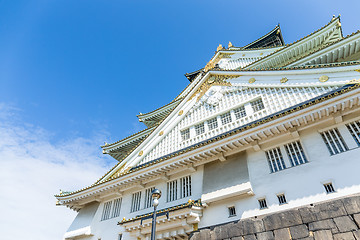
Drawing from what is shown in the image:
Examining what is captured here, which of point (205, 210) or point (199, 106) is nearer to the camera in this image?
point (205, 210)

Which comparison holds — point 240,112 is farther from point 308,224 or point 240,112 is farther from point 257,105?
point 308,224

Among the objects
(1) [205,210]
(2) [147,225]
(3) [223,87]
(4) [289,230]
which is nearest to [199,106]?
(3) [223,87]

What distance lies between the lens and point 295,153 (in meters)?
10.4

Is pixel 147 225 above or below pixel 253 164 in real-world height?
below

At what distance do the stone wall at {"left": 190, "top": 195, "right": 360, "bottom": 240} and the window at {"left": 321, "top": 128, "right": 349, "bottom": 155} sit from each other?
234 cm

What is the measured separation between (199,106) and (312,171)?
880 cm

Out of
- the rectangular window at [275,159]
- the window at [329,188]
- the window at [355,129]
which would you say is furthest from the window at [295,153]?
the window at [355,129]

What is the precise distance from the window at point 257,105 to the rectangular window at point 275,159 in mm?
2966

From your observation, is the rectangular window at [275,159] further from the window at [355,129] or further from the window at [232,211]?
the window at [355,129]

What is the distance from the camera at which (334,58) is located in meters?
14.0

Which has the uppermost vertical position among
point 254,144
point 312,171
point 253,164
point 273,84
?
point 273,84

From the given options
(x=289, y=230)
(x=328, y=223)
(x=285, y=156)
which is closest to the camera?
(x=328, y=223)

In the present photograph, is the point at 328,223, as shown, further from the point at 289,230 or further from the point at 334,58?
the point at 334,58

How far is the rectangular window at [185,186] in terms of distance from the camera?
1256 cm
